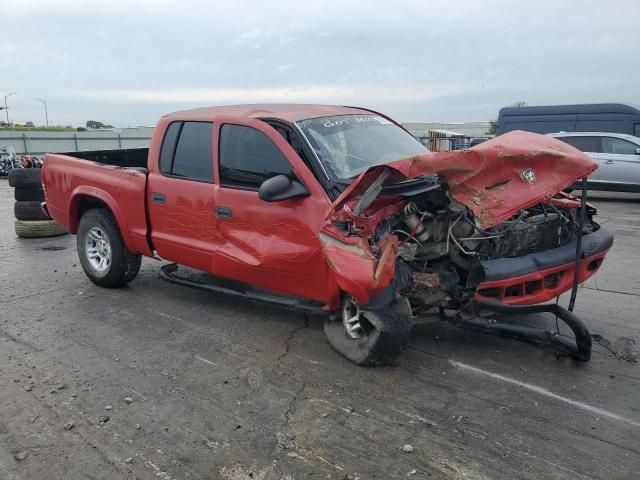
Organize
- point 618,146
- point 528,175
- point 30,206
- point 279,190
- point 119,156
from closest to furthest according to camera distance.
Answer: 1. point 528,175
2. point 279,190
3. point 119,156
4. point 30,206
5. point 618,146

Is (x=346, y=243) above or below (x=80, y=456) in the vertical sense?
above

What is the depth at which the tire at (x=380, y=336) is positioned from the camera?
144 inches

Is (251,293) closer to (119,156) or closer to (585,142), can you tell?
(119,156)

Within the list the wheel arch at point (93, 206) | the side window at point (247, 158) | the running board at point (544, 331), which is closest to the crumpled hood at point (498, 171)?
the running board at point (544, 331)

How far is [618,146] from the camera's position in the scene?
43.6 feet

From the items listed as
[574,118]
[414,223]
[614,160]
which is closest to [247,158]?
[414,223]

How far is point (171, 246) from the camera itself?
199 inches

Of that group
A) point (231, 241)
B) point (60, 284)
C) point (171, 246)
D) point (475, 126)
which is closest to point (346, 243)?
point (231, 241)

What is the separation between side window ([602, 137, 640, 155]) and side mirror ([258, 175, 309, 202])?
1200cm

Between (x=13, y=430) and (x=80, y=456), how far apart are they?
1.85ft

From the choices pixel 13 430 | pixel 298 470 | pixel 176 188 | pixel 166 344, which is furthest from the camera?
pixel 176 188

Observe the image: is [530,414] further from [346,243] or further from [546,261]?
[346,243]

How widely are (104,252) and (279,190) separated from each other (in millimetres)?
2937

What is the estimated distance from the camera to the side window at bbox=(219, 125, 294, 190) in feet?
14.0
